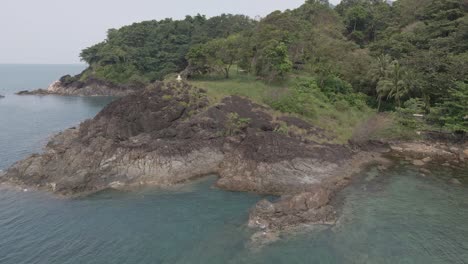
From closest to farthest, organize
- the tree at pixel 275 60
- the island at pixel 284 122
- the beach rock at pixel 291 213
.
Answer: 1. the beach rock at pixel 291 213
2. the island at pixel 284 122
3. the tree at pixel 275 60

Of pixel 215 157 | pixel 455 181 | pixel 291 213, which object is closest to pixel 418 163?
pixel 455 181

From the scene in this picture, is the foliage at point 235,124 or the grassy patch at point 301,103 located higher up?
the grassy patch at point 301,103

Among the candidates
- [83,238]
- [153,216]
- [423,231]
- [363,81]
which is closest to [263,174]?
[153,216]

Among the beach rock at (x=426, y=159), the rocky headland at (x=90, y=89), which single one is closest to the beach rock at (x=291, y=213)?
the beach rock at (x=426, y=159)

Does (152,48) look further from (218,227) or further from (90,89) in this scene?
(218,227)

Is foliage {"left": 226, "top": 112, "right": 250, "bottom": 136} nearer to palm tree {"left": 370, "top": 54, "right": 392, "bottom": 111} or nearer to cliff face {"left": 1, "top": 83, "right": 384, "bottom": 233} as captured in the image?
cliff face {"left": 1, "top": 83, "right": 384, "bottom": 233}

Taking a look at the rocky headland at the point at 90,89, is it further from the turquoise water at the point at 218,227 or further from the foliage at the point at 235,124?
the turquoise water at the point at 218,227
